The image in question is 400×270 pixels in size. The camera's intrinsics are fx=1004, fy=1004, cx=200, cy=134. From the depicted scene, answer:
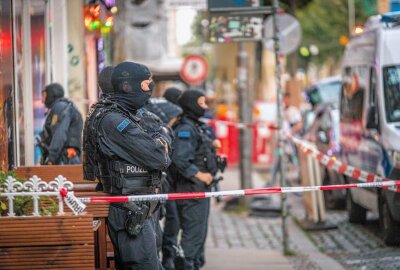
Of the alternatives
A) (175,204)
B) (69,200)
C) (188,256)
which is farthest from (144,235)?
(175,204)

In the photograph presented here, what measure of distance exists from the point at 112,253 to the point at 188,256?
2071mm

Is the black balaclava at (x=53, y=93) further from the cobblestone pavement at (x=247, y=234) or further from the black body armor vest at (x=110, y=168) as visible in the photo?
the black body armor vest at (x=110, y=168)

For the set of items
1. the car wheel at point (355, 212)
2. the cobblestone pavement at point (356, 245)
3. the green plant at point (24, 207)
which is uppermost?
the green plant at point (24, 207)

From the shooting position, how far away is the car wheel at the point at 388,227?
39.0 feet

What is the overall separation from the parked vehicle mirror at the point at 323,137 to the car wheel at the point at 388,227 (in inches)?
248

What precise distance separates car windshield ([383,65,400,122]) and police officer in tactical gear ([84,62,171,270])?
19.0 ft

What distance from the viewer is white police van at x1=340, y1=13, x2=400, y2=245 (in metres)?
11.7

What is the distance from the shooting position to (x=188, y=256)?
9492 mm

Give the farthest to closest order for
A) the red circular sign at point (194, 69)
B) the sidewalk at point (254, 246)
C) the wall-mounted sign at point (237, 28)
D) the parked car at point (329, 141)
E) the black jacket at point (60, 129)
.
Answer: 1. the red circular sign at point (194, 69)
2. the parked car at point (329, 141)
3. the wall-mounted sign at point (237, 28)
4. the sidewalk at point (254, 246)
5. the black jacket at point (60, 129)

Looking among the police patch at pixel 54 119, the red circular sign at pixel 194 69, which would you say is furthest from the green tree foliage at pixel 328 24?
the police patch at pixel 54 119

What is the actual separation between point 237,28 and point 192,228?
3.99m

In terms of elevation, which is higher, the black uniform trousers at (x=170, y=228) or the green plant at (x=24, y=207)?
the green plant at (x=24, y=207)

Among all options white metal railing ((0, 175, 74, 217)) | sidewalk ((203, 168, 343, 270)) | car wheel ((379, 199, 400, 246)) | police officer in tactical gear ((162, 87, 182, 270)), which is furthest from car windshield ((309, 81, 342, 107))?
white metal railing ((0, 175, 74, 217))

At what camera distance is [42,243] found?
20.7 ft
